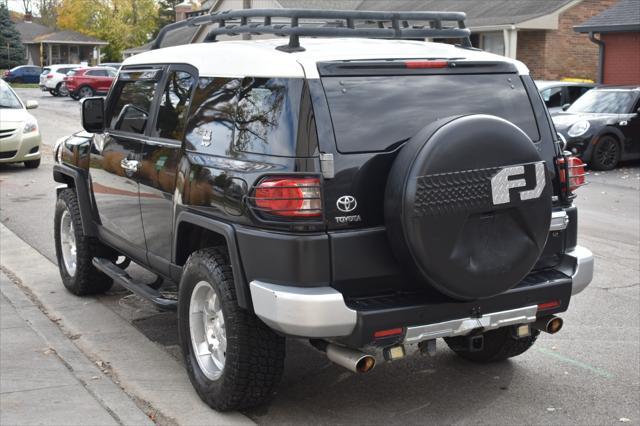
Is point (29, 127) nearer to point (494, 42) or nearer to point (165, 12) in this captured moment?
point (494, 42)

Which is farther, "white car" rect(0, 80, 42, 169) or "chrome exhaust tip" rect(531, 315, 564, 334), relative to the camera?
"white car" rect(0, 80, 42, 169)

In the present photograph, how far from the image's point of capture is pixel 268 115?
448cm

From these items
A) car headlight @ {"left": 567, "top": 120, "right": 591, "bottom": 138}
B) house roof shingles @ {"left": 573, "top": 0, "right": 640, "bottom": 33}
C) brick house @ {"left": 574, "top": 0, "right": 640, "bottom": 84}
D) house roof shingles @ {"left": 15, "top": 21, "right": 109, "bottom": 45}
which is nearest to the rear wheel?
car headlight @ {"left": 567, "top": 120, "right": 591, "bottom": 138}

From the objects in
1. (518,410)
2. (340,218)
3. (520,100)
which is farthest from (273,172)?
(518,410)

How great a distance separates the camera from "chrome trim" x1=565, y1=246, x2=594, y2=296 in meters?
4.92

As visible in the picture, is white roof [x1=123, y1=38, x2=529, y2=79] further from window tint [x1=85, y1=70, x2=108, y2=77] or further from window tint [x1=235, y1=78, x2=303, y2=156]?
window tint [x1=85, y1=70, x2=108, y2=77]

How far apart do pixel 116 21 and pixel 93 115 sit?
80172 mm

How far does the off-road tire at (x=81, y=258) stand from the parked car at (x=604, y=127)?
38.3 feet

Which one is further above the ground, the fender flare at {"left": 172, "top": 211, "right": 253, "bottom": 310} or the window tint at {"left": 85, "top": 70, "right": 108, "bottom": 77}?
the fender flare at {"left": 172, "top": 211, "right": 253, "bottom": 310}

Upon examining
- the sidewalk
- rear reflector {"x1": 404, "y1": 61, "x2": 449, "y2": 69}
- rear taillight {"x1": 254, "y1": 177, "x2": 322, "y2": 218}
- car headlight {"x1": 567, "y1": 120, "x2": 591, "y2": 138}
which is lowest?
the sidewalk

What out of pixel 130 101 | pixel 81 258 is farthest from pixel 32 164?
pixel 130 101

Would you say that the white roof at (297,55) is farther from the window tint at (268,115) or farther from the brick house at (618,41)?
the brick house at (618,41)

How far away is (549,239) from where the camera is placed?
4.95 metres

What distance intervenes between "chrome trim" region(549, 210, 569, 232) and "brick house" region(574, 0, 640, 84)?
2159 centimetres
